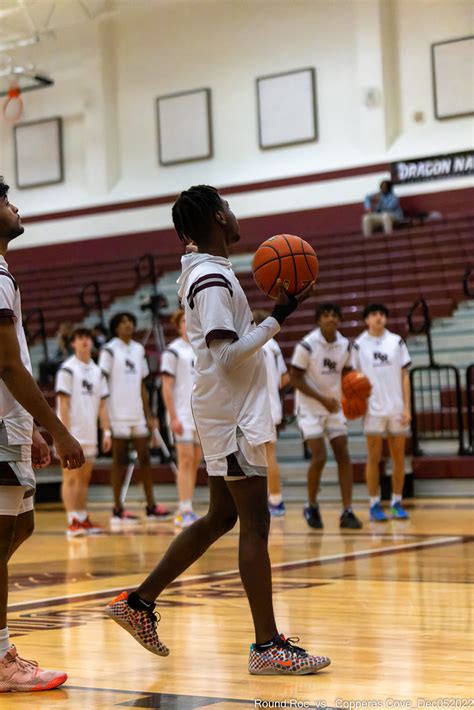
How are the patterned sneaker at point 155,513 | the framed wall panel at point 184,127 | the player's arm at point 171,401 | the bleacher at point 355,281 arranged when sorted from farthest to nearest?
the framed wall panel at point 184,127 < the bleacher at point 355,281 < the patterned sneaker at point 155,513 < the player's arm at point 171,401

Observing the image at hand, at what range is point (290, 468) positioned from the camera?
42.3ft

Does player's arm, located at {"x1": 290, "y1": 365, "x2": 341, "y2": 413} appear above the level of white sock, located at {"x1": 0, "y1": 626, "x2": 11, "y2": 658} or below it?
above

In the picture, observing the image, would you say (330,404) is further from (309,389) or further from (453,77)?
(453,77)

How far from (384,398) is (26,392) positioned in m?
6.55

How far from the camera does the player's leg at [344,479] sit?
9.35 meters

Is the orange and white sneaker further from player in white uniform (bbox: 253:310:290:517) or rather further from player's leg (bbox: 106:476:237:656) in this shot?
player in white uniform (bbox: 253:310:290:517)

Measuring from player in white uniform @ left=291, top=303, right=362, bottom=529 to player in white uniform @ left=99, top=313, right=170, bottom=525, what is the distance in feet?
6.39

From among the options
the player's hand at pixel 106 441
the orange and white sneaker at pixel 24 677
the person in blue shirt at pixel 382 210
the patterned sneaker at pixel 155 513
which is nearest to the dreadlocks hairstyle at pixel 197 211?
the orange and white sneaker at pixel 24 677

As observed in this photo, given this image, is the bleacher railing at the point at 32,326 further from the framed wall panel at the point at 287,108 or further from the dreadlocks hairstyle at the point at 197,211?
the dreadlocks hairstyle at the point at 197,211

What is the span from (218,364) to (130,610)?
947 millimetres

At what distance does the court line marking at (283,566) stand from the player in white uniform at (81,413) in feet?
10.4

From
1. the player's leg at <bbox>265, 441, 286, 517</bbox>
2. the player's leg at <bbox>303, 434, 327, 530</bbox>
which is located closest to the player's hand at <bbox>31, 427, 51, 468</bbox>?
the player's leg at <bbox>303, 434, 327, 530</bbox>

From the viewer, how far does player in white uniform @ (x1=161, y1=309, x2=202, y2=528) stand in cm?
1023

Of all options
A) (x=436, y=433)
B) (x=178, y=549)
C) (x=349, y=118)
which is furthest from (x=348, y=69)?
(x=178, y=549)
